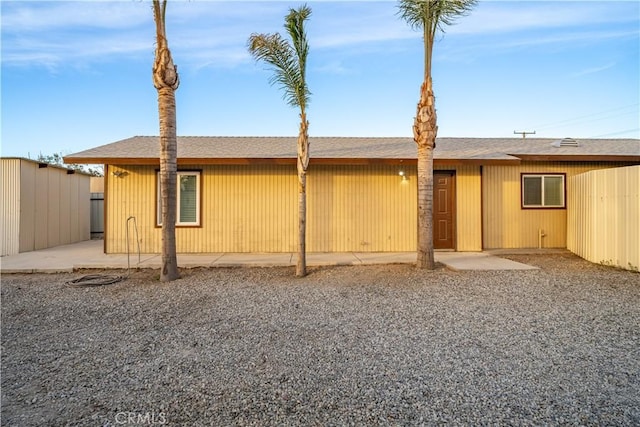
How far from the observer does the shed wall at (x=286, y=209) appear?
935 centimetres

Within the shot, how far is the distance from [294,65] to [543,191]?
8.17m

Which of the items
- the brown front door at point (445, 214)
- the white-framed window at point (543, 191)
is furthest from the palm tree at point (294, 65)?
the white-framed window at point (543, 191)

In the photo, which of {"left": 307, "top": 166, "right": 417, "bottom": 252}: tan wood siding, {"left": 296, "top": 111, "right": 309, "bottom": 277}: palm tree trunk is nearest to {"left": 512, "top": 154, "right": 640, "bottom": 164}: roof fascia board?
{"left": 307, "top": 166, "right": 417, "bottom": 252}: tan wood siding

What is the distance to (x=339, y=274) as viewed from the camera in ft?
23.2

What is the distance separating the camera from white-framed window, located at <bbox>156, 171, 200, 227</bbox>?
371 inches

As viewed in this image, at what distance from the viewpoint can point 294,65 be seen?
22.3ft

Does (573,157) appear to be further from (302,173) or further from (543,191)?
(302,173)

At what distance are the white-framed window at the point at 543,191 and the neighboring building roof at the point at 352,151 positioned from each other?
68cm

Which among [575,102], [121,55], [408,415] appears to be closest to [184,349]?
[408,415]

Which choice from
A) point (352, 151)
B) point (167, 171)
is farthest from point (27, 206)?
point (352, 151)

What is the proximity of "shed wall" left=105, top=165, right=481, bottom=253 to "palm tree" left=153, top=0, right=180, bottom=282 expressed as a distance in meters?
2.91

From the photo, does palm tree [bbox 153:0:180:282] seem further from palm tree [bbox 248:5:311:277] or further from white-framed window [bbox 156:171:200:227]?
white-framed window [bbox 156:171:200:227]

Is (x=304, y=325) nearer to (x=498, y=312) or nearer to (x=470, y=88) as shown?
(x=498, y=312)

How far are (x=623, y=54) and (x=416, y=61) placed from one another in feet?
30.7
